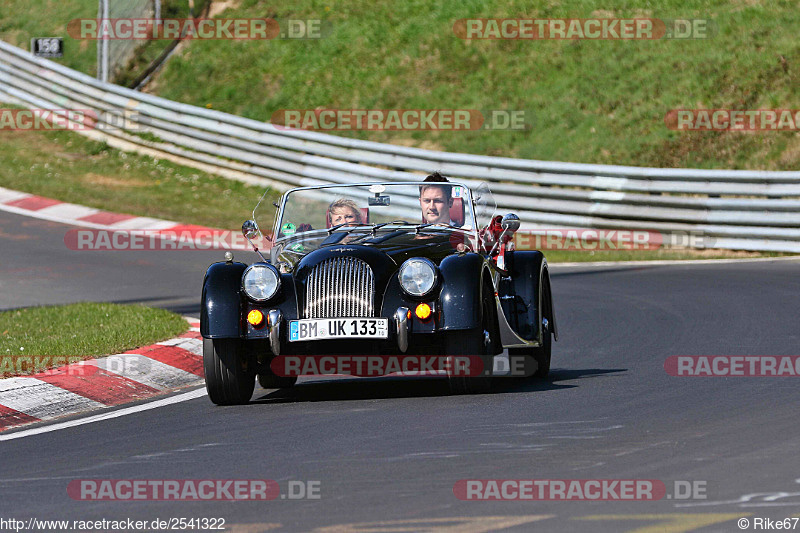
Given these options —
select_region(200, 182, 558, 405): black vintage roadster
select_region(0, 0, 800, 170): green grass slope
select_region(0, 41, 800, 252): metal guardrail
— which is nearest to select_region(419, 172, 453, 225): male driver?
select_region(200, 182, 558, 405): black vintage roadster

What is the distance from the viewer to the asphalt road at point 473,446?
502cm

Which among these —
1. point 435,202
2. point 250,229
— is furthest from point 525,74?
point 250,229

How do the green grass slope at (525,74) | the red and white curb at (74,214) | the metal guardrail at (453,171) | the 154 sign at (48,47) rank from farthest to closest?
the 154 sign at (48,47) → the green grass slope at (525,74) → the red and white curb at (74,214) → the metal guardrail at (453,171)

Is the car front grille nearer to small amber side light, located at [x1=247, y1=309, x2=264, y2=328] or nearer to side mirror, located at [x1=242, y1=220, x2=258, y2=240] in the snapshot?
small amber side light, located at [x1=247, y1=309, x2=264, y2=328]

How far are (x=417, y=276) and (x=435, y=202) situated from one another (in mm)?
1429

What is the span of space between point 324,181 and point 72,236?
17.6 feet

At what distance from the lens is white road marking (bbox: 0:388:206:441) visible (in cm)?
744

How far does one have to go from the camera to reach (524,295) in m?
9.39

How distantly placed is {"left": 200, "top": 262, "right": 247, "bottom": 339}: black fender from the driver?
3.79 ft

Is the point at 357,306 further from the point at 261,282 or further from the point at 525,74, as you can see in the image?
the point at 525,74

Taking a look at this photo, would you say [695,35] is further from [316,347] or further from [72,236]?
[316,347]

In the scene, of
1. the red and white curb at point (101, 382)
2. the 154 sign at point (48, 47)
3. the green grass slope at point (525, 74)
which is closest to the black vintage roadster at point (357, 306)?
the red and white curb at point (101, 382)

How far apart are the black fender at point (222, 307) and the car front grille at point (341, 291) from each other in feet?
1.43

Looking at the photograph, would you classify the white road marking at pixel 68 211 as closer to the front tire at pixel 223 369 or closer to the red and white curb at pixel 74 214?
the red and white curb at pixel 74 214
